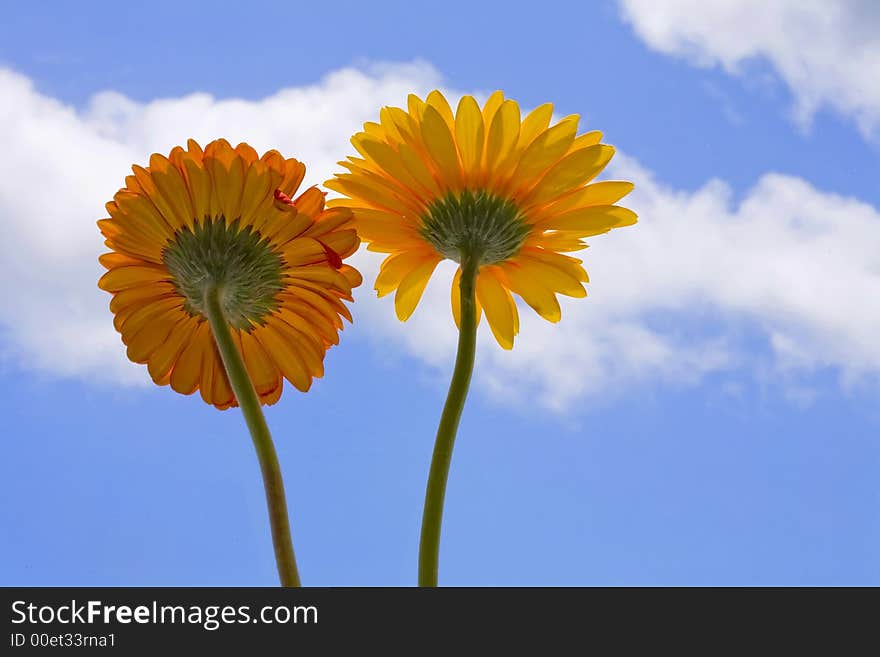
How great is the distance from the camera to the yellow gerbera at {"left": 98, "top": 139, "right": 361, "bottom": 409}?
637 millimetres

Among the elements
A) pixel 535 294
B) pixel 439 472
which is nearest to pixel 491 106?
pixel 535 294

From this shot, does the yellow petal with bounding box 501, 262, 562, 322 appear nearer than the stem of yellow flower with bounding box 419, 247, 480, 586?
No

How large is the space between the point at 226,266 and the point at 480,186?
17cm

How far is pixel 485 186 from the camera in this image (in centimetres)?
68

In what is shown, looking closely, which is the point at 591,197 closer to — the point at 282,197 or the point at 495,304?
the point at 495,304

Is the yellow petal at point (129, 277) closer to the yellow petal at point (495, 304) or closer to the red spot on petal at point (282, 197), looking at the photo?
the red spot on petal at point (282, 197)

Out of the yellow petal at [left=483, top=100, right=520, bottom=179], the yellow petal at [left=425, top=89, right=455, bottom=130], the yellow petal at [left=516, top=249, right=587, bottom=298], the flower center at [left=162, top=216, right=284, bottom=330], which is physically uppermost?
the yellow petal at [left=425, top=89, right=455, bottom=130]

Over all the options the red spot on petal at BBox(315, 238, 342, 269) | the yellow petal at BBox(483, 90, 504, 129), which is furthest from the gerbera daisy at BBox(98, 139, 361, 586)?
the yellow petal at BBox(483, 90, 504, 129)

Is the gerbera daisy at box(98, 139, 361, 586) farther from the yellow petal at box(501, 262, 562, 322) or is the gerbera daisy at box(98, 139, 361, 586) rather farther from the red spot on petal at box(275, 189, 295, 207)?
the yellow petal at box(501, 262, 562, 322)
